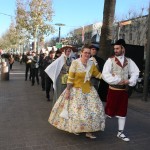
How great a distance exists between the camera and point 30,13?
44.7m

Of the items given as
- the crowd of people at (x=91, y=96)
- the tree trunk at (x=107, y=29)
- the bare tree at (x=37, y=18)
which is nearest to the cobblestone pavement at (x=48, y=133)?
the crowd of people at (x=91, y=96)

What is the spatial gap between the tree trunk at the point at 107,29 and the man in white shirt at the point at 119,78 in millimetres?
8361

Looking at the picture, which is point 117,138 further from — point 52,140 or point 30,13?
point 30,13

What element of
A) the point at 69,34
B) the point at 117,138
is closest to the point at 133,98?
the point at 117,138

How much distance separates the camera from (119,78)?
6.90 m

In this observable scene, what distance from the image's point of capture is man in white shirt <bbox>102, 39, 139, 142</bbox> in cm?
693

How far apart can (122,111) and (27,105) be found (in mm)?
4969

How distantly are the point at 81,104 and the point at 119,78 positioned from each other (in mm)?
875

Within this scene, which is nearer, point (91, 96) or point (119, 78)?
point (119, 78)

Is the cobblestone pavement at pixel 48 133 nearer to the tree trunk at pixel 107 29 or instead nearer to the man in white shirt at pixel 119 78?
the man in white shirt at pixel 119 78

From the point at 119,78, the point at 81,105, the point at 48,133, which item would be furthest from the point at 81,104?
the point at 48,133

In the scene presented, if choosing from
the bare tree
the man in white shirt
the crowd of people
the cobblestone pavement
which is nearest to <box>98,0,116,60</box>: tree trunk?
the cobblestone pavement

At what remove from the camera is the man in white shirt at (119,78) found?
6930 millimetres

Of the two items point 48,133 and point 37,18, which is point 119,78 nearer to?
point 48,133
